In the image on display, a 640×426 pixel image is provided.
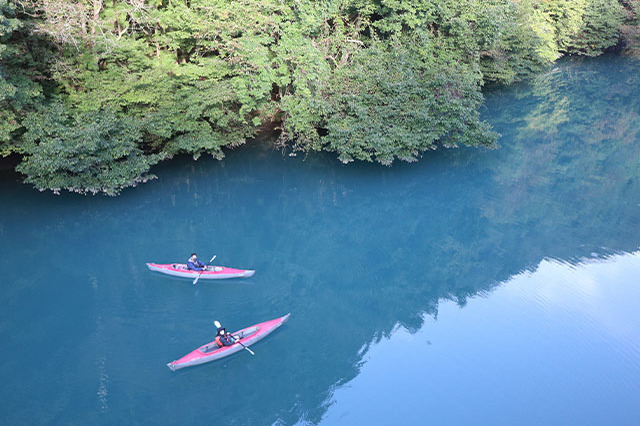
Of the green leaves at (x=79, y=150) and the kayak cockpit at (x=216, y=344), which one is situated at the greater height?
the green leaves at (x=79, y=150)

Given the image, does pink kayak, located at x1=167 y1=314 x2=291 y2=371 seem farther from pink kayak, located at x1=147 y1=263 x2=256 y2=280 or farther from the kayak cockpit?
pink kayak, located at x1=147 y1=263 x2=256 y2=280

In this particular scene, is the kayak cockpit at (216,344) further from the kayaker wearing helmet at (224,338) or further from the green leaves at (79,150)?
the green leaves at (79,150)

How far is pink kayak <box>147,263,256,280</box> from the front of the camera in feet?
41.9

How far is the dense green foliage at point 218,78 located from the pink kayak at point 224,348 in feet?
23.5

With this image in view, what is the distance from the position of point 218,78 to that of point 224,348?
11.2m

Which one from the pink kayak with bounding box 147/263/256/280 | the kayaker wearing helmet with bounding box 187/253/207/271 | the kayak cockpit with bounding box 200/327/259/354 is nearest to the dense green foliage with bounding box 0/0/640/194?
the pink kayak with bounding box 147/263/256/280

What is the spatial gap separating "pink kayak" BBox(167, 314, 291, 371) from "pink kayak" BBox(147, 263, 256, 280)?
218 centimetres

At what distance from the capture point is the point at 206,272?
12789 millimetres

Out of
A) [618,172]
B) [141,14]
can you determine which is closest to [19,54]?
[141,14]

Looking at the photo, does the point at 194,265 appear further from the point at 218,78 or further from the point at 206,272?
the point at 218,78

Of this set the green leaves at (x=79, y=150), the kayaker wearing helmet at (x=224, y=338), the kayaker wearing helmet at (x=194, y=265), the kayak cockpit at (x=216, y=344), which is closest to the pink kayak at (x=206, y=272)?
the kayaker wearing helmet at (x=194, y=265)

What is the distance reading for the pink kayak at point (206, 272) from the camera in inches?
502

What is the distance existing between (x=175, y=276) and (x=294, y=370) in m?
4.85

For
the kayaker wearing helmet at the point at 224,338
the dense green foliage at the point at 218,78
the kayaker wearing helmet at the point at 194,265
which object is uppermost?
the dense green foliage at the point at 218,78
